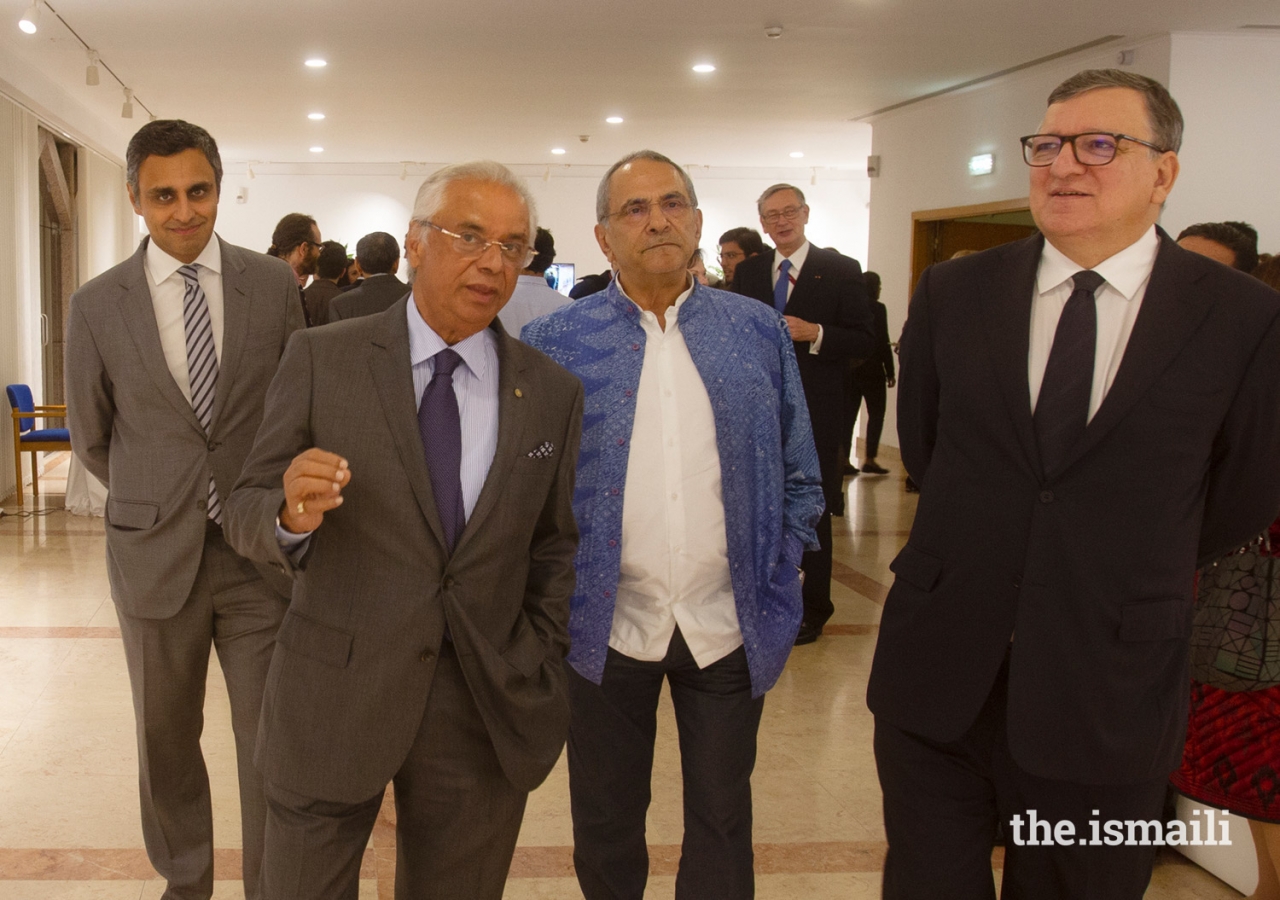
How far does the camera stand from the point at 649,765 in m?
2.48

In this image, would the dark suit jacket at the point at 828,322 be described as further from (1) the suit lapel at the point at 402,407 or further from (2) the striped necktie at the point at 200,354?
(1) the suit lapel at the point at 402,407

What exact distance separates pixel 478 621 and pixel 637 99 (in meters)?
10.4

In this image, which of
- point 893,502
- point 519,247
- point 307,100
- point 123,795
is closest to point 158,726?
point 123,795

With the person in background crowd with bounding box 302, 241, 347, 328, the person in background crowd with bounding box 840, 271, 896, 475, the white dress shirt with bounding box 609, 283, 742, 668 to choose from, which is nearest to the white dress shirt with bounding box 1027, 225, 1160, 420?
the white dress shirt with bounding box 609, 283, 742, 668

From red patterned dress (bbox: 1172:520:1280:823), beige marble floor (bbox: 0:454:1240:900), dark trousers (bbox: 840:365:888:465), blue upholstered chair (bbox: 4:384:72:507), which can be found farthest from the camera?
dark trousers (bbox: 840:365:888:465)

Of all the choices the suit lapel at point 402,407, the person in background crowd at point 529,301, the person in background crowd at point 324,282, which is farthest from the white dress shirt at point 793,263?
the suit lapel at point 402,407

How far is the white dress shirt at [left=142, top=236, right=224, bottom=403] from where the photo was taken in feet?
8.62

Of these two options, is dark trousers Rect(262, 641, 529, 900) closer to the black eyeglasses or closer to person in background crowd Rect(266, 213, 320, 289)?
the black eyeglasses

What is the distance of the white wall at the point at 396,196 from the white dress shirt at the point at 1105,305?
16.6 metres

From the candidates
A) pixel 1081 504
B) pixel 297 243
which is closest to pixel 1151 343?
pixel 1081 504

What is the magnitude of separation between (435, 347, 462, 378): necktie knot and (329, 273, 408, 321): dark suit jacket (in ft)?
8.10

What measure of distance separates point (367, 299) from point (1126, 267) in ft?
10.1

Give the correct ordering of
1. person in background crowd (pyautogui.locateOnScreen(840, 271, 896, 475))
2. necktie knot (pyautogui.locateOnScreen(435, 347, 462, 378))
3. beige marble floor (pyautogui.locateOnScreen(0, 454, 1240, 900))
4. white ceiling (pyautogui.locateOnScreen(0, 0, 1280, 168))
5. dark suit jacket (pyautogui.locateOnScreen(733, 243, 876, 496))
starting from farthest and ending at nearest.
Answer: person in background crowd (pyautogui.locateOnScreen(840, 271, 896, 475)) < white ceiling (pyautogui.locateOnScreen(0, 0, 1280, 168)) < dark suit jacket (pyautogui.locateOnScreen(733, 243, 876, 496)) < beige marble floor (pyautogui.locateOnScreen(0, 454, 1240, 900)) < necktie knot (pyautogui.locateOnScreen(435, 347, 462, 378))

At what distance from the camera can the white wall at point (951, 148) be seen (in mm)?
9164
